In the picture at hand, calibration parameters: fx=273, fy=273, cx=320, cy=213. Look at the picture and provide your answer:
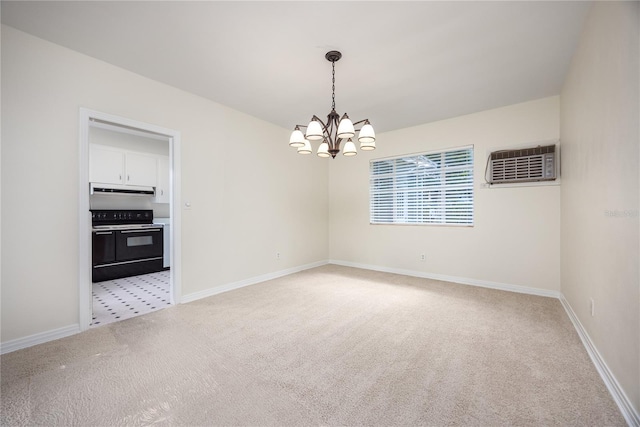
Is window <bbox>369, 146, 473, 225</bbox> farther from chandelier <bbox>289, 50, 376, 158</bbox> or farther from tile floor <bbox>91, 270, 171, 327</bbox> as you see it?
tile floor <bbox>91, 270, 171, 327</bbox>

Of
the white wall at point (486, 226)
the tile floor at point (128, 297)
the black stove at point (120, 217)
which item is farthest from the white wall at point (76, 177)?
the black stove at point (120, 217)

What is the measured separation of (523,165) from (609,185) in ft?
6.91

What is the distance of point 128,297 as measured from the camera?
3.71 metres

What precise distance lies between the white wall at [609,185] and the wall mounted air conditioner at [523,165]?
83cm

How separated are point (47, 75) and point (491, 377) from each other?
4352 mm

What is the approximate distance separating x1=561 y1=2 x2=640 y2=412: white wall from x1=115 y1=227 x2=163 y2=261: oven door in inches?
236

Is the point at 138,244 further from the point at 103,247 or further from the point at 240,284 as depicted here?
the point at 240,284

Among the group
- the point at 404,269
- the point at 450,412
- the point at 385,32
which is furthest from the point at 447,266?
the point at 385,32

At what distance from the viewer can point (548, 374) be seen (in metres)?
1.89

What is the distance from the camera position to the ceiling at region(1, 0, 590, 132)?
6.82 ft

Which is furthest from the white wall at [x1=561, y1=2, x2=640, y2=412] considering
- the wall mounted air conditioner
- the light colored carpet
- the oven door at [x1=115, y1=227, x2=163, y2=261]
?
the oven door at [x1=115, y1=227, x2=163, y2=261]

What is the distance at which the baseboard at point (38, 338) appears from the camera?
2.23 metres

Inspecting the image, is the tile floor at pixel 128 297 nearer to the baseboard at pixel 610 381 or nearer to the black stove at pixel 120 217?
the black stove at pixel 120 217

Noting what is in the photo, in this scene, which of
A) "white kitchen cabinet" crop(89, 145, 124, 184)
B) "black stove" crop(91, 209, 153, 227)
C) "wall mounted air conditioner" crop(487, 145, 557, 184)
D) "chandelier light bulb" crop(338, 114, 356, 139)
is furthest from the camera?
"black stove" crop(91, 209, 153, 227)
